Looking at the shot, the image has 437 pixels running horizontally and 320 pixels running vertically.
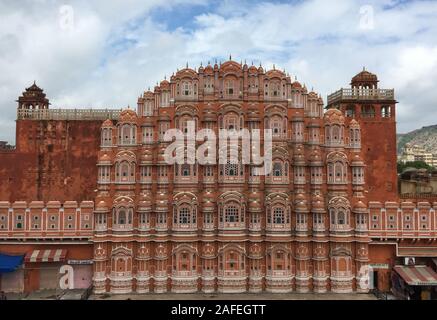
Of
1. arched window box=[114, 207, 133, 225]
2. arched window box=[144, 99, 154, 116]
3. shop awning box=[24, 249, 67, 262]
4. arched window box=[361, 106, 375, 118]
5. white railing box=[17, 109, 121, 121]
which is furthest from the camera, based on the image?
white railing box=[17, 109, 121, 121]

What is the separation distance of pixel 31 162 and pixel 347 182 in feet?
97.4

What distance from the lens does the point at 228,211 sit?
36.7 metres

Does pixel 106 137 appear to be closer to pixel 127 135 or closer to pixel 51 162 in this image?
pixel 127 135

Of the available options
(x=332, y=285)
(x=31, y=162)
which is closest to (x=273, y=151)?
(x=332, y=285)

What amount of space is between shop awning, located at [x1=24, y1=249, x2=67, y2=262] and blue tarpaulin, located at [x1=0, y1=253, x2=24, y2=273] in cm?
76

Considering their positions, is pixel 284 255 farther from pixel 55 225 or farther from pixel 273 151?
pixel 55 225

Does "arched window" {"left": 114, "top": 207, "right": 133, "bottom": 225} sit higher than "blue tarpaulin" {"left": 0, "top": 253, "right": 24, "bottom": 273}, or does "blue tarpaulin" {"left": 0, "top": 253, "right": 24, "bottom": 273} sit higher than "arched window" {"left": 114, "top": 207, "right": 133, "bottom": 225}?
"arched window" {"left": 114, "top": 207, "right": 133, "bottom": 225}

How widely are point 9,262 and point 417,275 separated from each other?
3494cm

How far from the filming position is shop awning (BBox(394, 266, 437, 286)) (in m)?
34.4

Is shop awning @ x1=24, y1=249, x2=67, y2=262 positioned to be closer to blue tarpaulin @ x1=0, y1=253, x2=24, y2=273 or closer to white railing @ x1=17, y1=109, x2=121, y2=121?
blue tarpaulin @ x1=0, y1=253, x2=24, y2=273

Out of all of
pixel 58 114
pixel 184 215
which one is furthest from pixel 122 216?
pixel 58 114

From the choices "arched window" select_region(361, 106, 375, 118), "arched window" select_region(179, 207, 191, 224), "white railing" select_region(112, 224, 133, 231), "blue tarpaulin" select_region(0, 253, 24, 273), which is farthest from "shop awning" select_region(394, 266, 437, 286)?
"blue tarpaulin" select_region(0, 253, 24, 273)

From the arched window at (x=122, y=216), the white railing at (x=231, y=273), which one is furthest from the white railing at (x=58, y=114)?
the white railing at (x=231, y=273)

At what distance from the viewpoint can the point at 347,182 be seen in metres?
37.2
